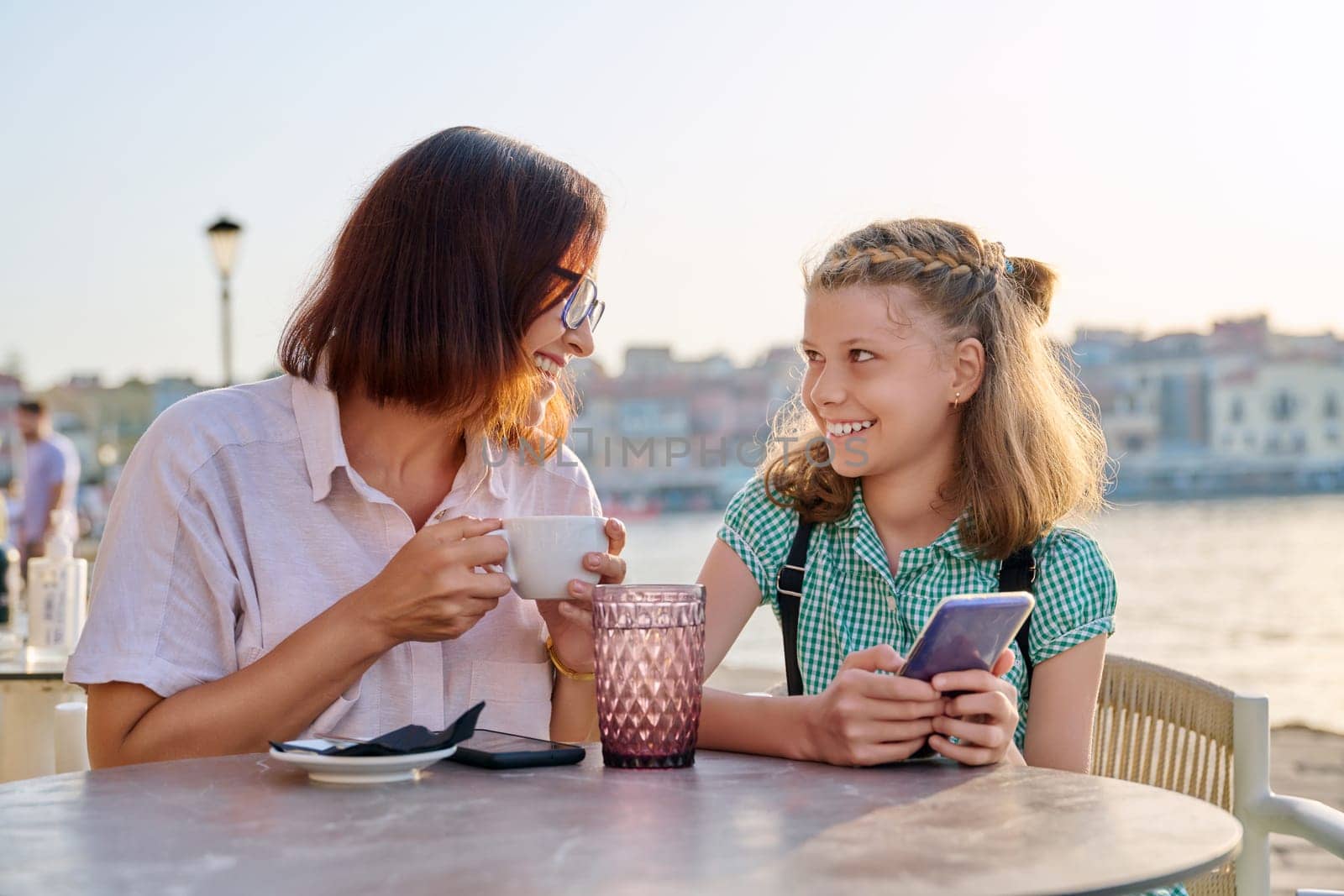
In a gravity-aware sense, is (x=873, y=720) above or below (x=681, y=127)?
below

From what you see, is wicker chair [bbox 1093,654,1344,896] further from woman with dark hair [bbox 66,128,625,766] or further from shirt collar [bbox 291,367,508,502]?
shirt collar [bbox 291,367,508,502]

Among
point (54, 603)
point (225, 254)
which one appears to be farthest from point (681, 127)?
point (54, 603)

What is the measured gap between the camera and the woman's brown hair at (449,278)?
1.42 m

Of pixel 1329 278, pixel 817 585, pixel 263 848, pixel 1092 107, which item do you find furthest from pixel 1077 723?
pixel 1329 278

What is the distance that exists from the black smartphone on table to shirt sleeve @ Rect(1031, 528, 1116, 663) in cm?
60

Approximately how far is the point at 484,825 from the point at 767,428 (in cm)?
130

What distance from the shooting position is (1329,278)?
3334 centimetres

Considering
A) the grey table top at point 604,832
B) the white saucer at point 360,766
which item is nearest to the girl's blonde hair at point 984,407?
the grey table top at point 604,832

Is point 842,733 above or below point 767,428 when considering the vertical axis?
below

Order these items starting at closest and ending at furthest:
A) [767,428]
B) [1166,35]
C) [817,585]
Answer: [817,585] < [767,428] < [1166,35]

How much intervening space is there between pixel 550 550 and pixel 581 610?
0.56 feet

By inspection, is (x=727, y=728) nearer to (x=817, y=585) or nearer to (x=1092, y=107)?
(x=817, y=585)

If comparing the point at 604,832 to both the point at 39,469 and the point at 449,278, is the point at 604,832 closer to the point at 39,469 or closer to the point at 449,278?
the point at 449,278

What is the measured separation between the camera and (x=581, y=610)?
134cm
